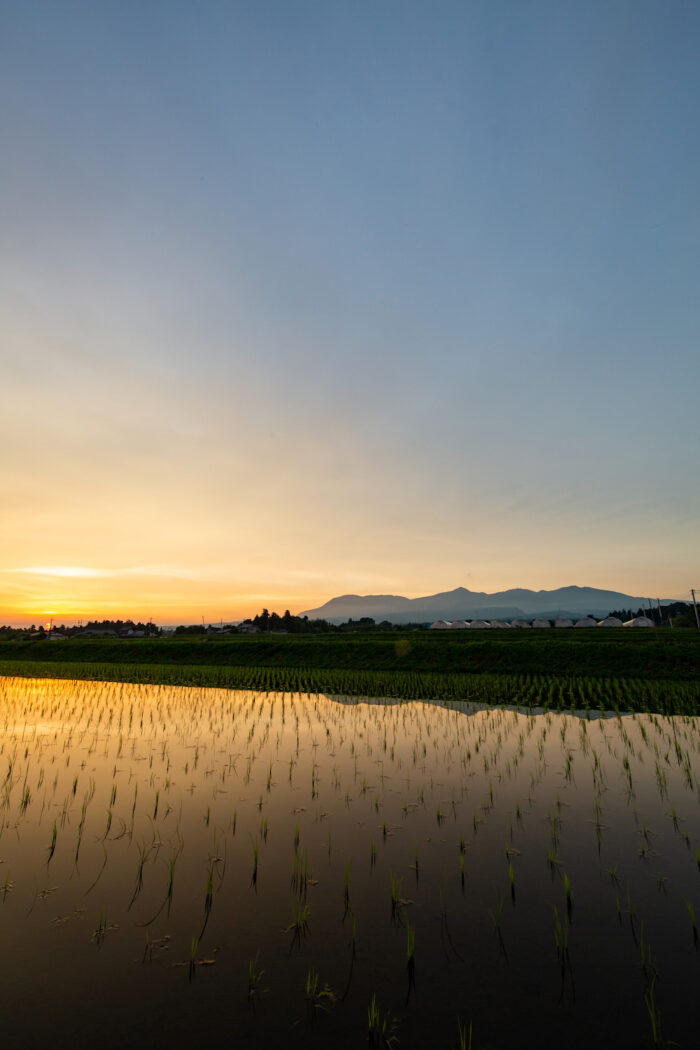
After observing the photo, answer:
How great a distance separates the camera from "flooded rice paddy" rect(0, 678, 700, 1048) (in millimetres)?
3459

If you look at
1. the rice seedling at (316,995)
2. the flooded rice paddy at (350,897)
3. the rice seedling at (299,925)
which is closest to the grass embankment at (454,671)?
the flooded rice paddy at (350,897)

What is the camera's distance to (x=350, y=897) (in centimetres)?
495

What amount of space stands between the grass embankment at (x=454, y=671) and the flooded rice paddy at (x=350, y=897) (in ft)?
28.9

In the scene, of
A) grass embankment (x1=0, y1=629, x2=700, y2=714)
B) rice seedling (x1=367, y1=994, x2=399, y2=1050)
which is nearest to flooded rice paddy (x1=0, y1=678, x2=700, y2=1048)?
rice seedling (x1=367, y1=994, x2=399, y2=1050)

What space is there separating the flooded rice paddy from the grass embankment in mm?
8794

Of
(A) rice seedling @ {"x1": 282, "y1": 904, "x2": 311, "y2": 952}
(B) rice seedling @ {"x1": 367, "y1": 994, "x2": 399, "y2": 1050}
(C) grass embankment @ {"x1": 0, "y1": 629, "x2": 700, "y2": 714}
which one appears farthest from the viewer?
(C) grass embankment @ {"x1": 0, "y1": 629, "x2": 700, "y2": 714}

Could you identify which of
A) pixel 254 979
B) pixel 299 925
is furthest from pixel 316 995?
pixel 299 925

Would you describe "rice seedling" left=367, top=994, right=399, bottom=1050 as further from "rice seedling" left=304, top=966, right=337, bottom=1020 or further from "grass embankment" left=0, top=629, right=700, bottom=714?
"grass embankment" left=0, top=629, right=700, bottom=714

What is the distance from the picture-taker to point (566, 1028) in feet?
11.0

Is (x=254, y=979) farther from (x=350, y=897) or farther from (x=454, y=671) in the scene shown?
(x=454, y=671)

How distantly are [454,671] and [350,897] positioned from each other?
895 inches

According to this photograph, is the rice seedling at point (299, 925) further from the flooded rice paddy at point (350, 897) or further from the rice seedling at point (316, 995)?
the rice seedling at point (316, 995)

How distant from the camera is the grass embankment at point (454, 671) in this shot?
60.5ft

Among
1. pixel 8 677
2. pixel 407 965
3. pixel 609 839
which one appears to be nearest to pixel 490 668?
pixel 609 839
